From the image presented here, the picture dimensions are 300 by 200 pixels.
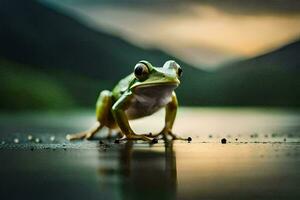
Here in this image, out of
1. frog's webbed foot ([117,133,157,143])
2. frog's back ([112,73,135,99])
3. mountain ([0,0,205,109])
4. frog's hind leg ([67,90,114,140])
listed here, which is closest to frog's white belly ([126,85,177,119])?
frog's back ([112,73,135,99])

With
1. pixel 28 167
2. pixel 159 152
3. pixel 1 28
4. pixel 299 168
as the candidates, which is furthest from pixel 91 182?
pixel 1 28

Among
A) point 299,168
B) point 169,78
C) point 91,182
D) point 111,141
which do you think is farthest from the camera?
point 111,141

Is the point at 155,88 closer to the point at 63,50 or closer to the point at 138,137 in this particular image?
the point at 138,137

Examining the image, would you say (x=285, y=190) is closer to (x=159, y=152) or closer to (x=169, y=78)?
(x=159, y=152)

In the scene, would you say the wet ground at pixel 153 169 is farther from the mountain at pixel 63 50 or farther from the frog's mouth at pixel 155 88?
the mountain at pixel 63 50

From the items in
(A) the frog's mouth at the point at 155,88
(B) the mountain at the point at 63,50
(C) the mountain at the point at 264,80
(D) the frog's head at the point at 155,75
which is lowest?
(A) the frog's mouth at the point at 155,88

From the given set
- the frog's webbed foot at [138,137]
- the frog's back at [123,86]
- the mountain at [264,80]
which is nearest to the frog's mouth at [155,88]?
the frog's back at [123,86]

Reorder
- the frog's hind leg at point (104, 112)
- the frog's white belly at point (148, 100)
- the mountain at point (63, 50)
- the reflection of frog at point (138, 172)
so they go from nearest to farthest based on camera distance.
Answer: the reflection of frog at point (138, 172) → the frog's white belly at point (148, 100) → the frog's hind leg at point (104, 112) → the mountain at point (63, 50)
